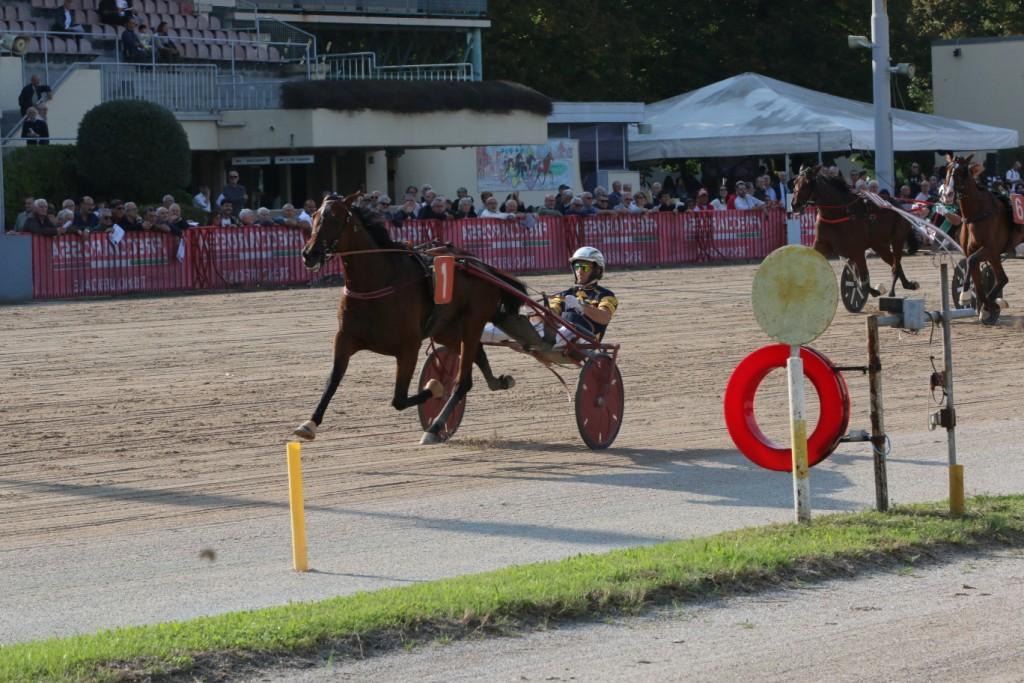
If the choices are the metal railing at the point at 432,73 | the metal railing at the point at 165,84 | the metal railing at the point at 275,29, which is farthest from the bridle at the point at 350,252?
the metal railing at the point at 432,73

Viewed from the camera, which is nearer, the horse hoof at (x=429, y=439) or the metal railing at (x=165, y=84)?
the horse hoof at (x=429, y=439)

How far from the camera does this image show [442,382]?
12.3 meters

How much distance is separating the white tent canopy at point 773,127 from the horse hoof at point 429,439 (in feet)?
86.3

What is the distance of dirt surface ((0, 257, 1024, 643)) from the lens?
26.3 feet

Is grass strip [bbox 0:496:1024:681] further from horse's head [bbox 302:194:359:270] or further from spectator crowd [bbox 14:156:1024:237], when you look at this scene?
spectator crowd [bbox 14:156:1024:237]

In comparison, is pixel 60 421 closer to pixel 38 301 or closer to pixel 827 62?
pixel 38 301

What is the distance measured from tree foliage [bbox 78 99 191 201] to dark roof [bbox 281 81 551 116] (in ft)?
17.1

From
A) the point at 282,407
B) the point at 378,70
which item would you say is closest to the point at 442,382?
the point at 282,407

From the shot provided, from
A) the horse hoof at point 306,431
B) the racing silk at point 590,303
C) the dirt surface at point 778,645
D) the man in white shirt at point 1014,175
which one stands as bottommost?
the dirt surface at point 778,645

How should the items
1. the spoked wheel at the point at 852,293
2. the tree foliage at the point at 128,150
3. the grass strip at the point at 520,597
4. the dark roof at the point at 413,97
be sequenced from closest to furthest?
the grass strip at the point at 520,597
the spoked wheel at the point at 852,293
the tree foliage at the point at 128,150
the dark roof at the point at 413,97

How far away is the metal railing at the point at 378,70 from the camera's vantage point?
39.3 m

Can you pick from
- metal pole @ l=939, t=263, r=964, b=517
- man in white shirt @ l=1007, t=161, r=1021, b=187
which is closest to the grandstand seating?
man in white shirt @ l=1007, t=161, r=1021, b=187

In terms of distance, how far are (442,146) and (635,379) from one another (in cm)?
2274

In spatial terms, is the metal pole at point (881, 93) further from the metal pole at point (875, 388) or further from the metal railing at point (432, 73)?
the metal pole at point (875, 388)
